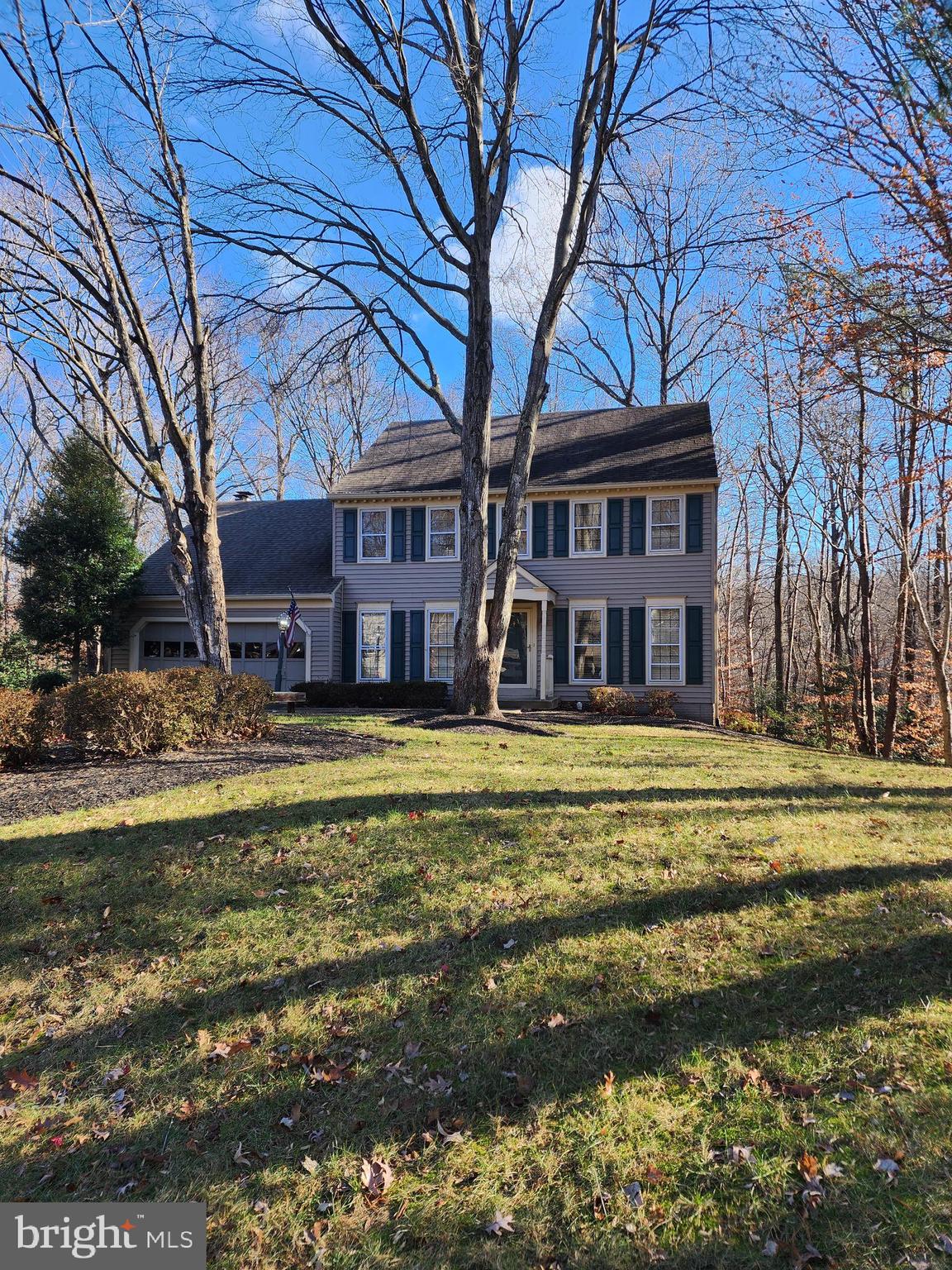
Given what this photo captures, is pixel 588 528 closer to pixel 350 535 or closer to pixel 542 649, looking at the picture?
pixel 542 649

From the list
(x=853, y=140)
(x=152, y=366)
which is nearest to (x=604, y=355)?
(x=152, y=366)

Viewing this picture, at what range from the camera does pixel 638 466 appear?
1831 centimetres

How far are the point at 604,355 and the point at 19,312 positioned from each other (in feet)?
66.3

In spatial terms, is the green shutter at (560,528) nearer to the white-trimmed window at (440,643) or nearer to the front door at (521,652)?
the front door at (521,652)

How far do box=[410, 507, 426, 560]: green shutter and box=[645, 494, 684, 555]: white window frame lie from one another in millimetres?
5828

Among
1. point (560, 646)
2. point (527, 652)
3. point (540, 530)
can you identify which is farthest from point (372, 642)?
point (540, 530)

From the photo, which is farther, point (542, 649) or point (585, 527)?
point (585, 527)

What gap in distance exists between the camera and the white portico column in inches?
700

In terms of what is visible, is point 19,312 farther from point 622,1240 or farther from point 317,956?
point 622,1240

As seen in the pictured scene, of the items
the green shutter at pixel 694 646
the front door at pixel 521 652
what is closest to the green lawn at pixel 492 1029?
the green shutter at pixel 694 646

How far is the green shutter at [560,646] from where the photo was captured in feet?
59.7

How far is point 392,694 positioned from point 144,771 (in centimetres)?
981

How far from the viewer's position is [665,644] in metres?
17.7

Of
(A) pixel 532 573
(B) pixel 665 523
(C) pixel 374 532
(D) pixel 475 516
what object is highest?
(C) pixel 374 532
